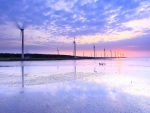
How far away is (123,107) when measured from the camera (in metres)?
6.79

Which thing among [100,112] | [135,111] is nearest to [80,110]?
[100,112]

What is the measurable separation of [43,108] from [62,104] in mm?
813

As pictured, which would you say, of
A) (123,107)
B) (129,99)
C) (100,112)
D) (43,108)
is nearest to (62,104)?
(43,108)

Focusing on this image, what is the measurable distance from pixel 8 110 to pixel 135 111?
431cm

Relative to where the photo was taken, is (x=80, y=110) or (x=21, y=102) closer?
(x=80, y=110)

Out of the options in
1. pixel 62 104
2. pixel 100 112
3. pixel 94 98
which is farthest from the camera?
pixel 94 98

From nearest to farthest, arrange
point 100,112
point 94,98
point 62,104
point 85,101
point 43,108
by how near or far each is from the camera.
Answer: point 100,112 < point 43,108 < point 62,104 < point 85,101 < point 94,98

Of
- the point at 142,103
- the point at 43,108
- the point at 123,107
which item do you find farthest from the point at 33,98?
the point at 142,103

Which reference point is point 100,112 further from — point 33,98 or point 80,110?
point 33,98

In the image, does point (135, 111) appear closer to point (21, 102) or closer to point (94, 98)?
point (94, 98)

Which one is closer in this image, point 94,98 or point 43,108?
point 43,108

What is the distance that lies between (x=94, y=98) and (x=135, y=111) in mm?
2212

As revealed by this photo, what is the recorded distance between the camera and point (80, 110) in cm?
641

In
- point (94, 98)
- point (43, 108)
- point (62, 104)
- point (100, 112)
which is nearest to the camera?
point (100, 112)
